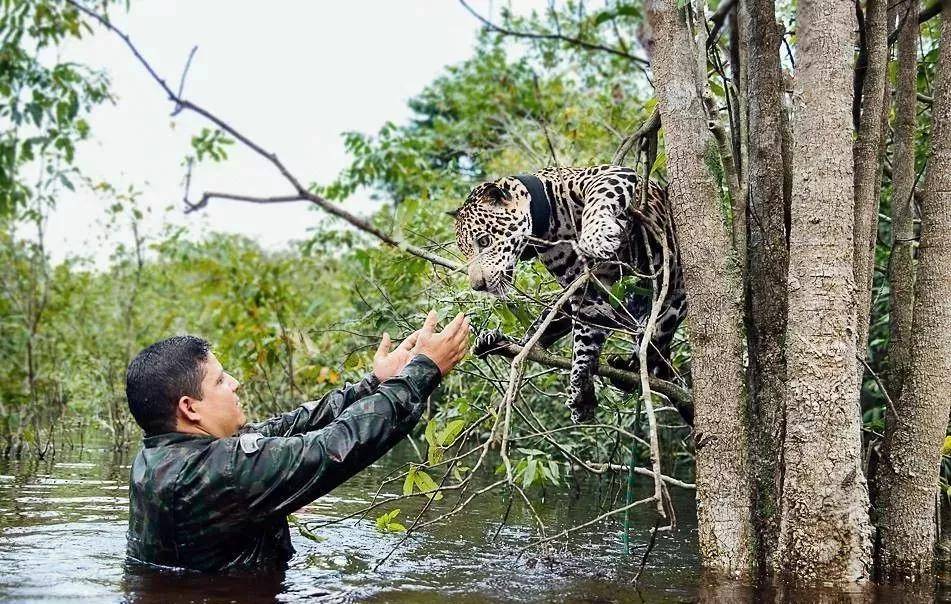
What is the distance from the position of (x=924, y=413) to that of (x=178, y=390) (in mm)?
2950

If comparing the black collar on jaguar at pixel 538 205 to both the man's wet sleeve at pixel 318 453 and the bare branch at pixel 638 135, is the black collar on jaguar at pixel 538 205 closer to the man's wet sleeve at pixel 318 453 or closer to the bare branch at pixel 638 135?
the bare branch at pixel 638 135

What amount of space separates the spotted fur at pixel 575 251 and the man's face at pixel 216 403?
1.18 m

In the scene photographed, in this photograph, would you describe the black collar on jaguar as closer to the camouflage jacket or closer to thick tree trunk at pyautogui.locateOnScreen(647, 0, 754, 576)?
thick tree trunk at pyautogui.locateOnScreen(647, 0, 754, 576)

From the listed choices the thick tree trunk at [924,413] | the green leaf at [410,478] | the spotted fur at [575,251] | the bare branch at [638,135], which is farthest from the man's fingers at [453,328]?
the thick tree trunk at [924,413]

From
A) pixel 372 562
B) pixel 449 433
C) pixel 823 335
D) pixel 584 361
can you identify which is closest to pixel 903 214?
pixel 823 335

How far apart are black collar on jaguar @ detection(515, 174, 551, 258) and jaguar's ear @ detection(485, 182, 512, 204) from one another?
11cm

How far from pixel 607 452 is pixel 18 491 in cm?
442

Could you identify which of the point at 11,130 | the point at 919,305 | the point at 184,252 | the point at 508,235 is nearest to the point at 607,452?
the point at 508,235

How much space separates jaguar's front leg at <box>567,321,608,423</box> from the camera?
178 inches

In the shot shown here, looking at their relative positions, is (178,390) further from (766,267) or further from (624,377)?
(766,267)

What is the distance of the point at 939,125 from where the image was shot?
3.89m

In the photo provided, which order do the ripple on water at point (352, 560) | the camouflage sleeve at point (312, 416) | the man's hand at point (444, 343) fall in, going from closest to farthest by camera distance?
the man's hand at point (444, 343), the ripple on water at point (352, 560), the camouflage sleeve at point (312, 416)

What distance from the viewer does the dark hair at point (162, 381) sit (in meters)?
3.48

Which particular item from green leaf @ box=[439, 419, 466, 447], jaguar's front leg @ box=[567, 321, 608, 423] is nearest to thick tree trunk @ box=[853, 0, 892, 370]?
jaguar's front leg @ box=[567, 321, 608, 423]
